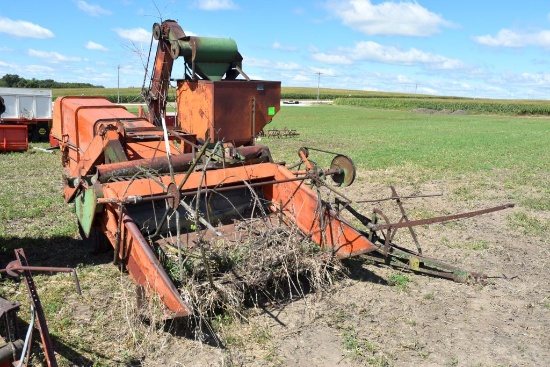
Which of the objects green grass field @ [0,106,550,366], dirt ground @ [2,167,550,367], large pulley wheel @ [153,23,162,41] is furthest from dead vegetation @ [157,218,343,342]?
large pulley wheel @ [153,23,162,41]

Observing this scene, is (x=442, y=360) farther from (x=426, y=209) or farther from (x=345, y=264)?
(x=426, y=209)

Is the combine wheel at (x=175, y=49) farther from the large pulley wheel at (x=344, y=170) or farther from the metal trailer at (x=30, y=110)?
the metal trailer at (x=30, y=110)

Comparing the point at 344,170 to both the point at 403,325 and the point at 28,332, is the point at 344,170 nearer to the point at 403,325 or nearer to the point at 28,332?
the point at 403,325

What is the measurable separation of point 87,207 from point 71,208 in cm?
337

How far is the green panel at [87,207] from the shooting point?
4703 millimetres

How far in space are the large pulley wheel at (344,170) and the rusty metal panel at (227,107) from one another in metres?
1.47

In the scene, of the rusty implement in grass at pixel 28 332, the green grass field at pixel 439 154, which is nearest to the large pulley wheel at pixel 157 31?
the rusty implement in grass at pixel 28 332

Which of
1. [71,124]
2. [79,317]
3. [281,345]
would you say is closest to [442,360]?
[281,345]

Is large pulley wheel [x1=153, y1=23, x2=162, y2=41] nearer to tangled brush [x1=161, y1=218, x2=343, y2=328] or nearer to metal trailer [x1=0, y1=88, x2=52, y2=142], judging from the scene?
tangled brush [x1=161, y1=218, x2=343, y2=328]

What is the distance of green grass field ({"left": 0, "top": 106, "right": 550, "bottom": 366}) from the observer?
4.14 meters

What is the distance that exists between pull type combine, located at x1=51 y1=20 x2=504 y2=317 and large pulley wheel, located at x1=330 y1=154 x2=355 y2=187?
0.04 ft

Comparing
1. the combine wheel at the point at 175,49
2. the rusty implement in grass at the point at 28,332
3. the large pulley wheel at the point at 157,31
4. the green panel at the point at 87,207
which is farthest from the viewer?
the large pulley wheel at the point at 157,31

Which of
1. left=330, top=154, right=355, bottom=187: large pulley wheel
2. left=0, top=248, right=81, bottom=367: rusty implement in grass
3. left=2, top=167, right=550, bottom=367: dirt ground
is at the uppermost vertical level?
left=330, top=154, right=355, bottom=187: large pulley wheel

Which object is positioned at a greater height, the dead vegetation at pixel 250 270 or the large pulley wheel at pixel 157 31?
the large pulley wheel at pixel 157 31
